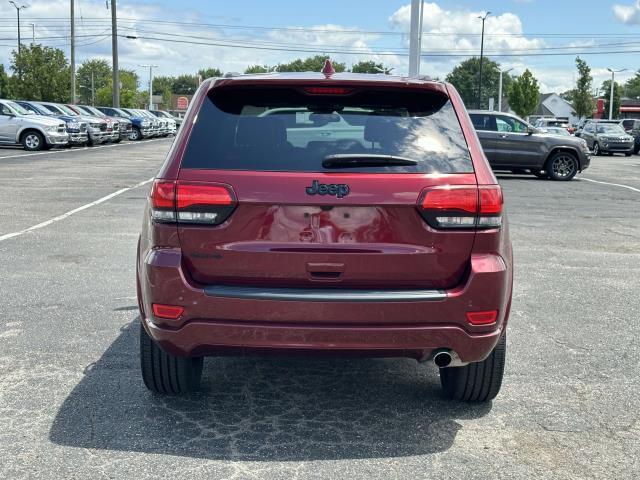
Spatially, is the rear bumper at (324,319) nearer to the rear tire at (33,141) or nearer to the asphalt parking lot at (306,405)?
Answer: the asphalt parking lot at (306,405)

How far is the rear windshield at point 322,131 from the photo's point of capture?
3701 mm

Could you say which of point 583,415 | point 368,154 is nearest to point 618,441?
point 583,415

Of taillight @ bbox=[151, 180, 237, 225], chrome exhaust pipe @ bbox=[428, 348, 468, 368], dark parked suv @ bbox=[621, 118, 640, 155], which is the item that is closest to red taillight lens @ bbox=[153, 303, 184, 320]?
taillight @ bbox=[151, 180, 237, 225]

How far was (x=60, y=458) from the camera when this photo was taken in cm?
357

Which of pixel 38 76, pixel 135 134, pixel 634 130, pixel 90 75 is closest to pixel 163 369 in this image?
pixel 135 134

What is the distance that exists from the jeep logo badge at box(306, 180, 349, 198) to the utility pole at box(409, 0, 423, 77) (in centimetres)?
2169

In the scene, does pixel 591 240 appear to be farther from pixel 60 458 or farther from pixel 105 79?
pixel 105 79

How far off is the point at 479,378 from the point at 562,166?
61.4 feet

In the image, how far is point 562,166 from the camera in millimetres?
21797

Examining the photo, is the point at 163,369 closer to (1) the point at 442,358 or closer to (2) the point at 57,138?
(1) the point at 442,358

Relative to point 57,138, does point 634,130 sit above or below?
above

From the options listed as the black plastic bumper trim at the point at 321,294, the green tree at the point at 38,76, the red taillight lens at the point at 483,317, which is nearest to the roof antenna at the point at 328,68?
the black plastic bumper trim at the point at 321,294

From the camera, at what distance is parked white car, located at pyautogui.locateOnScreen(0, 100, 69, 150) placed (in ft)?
93.8

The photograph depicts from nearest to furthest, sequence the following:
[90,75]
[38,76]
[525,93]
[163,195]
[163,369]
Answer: [163,195] → [163,369] → [38,76] → [525,93] → [90,75]
